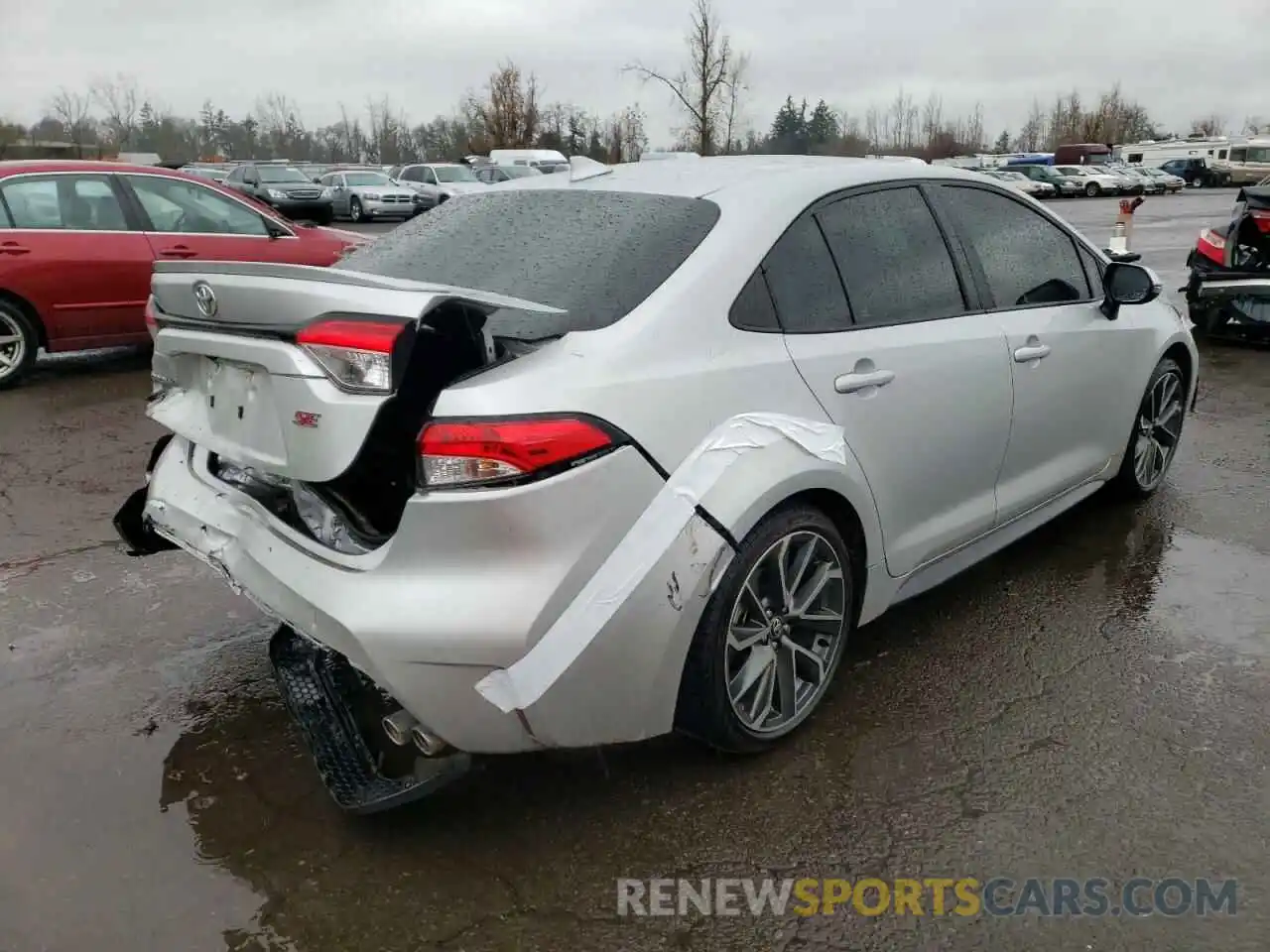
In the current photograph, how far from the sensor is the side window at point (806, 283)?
2971 millimetres

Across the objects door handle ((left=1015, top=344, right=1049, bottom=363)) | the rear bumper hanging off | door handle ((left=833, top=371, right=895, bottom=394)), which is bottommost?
the rear bumper hanging off

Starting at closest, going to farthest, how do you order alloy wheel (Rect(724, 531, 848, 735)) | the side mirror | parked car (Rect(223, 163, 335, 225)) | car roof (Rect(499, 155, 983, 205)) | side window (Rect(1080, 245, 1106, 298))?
alloy wheel (Rect(724, 531, 848, 735)), car roof (Rect(499, 155, 983, 205)), the side mirror, side window (Rect(1080, 245, 1106, 298)), parked car (Rect(223, 163, 335, 225))

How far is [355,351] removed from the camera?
2.37m

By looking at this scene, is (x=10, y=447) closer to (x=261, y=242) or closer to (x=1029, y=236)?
(x=261, y=242)

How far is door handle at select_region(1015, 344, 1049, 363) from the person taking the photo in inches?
146

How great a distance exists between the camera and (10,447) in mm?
6180

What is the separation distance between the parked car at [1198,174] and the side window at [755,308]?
60531 mm

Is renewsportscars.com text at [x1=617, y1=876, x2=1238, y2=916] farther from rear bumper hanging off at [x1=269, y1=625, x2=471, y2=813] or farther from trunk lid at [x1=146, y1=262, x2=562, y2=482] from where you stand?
trunk lid at [x1=146, y1=262, x2=562, y2=482]

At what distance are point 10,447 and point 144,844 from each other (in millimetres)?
4436

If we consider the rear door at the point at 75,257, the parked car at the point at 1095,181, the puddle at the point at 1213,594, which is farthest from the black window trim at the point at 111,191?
the parked car at the point at 1095,181

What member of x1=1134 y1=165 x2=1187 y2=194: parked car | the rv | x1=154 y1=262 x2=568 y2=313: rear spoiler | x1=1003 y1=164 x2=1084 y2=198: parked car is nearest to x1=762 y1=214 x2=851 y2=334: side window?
x1=154 y1=262 x2=568 y2=313: rear spoiler

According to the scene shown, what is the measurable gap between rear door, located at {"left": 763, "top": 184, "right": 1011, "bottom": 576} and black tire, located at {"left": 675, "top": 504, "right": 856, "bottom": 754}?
1.03 ft

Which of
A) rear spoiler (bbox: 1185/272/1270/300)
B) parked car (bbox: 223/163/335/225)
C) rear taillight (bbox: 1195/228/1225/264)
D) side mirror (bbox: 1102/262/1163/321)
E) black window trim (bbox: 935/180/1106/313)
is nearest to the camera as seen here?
black window trim (bbox: 935/180/1106/313)

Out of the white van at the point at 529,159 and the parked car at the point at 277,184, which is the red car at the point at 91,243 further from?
the white van at the point at 529,159
